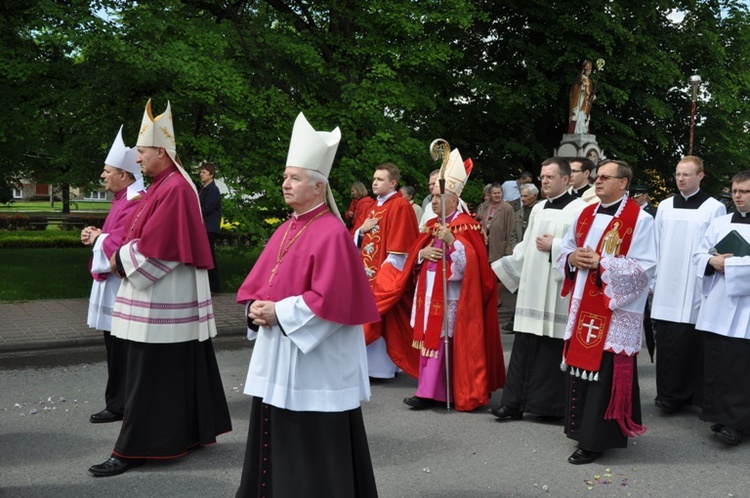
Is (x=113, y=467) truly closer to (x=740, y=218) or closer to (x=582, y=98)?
(x=740, y=218)

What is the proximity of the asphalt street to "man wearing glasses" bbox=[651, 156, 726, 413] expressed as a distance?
0.26 metres

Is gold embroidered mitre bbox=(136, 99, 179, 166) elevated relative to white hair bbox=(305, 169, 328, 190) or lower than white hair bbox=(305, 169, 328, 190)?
elevated

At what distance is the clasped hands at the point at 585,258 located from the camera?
18.1ft

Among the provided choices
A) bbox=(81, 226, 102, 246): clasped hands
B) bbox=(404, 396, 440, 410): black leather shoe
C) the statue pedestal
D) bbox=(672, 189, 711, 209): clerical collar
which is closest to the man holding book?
bbox=(672, 189, 711, 209): clerical collar

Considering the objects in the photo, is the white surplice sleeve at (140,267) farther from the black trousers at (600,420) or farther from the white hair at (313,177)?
the black trousers at (600,420)

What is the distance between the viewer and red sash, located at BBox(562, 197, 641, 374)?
5.52 metres

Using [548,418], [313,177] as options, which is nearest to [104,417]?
[313,177]

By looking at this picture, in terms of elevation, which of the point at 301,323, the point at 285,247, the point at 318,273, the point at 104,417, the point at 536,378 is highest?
the point at 285,247

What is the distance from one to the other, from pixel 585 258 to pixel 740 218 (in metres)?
1.66

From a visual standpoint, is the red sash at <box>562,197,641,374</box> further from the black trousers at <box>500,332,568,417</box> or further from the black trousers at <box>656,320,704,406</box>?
the black trousers at <box>656,320,704,406</box>

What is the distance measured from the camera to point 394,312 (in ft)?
26.4

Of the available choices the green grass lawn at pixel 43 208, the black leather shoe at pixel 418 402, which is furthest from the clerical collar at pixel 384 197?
the green grass lawn at pixel 43 208

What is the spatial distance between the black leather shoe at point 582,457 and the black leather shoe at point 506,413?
1.00 metres

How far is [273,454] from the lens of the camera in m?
3.96
